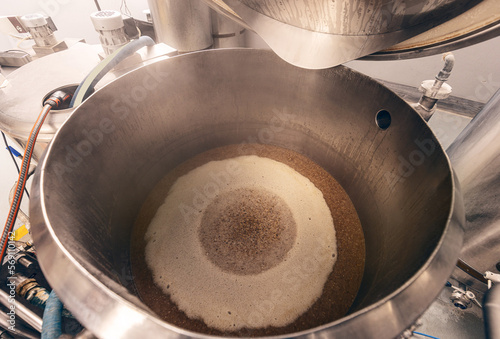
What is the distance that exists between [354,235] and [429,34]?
712mm

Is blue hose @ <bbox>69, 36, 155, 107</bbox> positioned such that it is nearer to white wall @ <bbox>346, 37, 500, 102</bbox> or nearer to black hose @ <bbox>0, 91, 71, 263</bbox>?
black hose @ <bbox>0, 91, 71, 263</bbox>

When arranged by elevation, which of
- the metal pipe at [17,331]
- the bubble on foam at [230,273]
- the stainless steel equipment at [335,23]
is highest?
the stainless steel equipment at [335,23]

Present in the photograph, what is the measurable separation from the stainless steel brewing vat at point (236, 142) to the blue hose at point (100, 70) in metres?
0.05

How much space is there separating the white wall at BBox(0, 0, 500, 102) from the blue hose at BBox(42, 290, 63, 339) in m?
1.54

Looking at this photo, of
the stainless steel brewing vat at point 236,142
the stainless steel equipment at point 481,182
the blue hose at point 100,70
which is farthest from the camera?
the blue hose at point 100,70

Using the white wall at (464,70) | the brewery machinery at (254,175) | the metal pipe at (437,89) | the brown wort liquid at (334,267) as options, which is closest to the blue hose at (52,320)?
the brewery machinery at (254,175)

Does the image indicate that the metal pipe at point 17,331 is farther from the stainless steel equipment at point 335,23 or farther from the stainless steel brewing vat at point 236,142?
the stainless steel equipment at point 335,23

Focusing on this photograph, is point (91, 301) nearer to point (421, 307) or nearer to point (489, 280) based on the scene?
point (421, 307)

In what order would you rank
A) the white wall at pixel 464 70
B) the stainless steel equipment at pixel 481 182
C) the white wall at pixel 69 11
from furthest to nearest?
the white wall at pixel 69 11, the white wall at pixel 464 70, the stainless steel equipment at pixel 481 182

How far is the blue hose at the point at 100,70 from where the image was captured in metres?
0.78

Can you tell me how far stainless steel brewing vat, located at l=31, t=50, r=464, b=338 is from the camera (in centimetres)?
42

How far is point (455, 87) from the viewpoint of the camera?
1.15 meters

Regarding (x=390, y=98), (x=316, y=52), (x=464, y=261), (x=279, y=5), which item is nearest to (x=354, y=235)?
(x=464, y=261)

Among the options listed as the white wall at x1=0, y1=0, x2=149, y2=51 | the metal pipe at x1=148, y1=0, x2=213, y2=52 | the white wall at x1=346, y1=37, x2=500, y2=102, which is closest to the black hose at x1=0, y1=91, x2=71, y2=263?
the metal pipe at x1=148, y1=0, x2=213, y2=52
